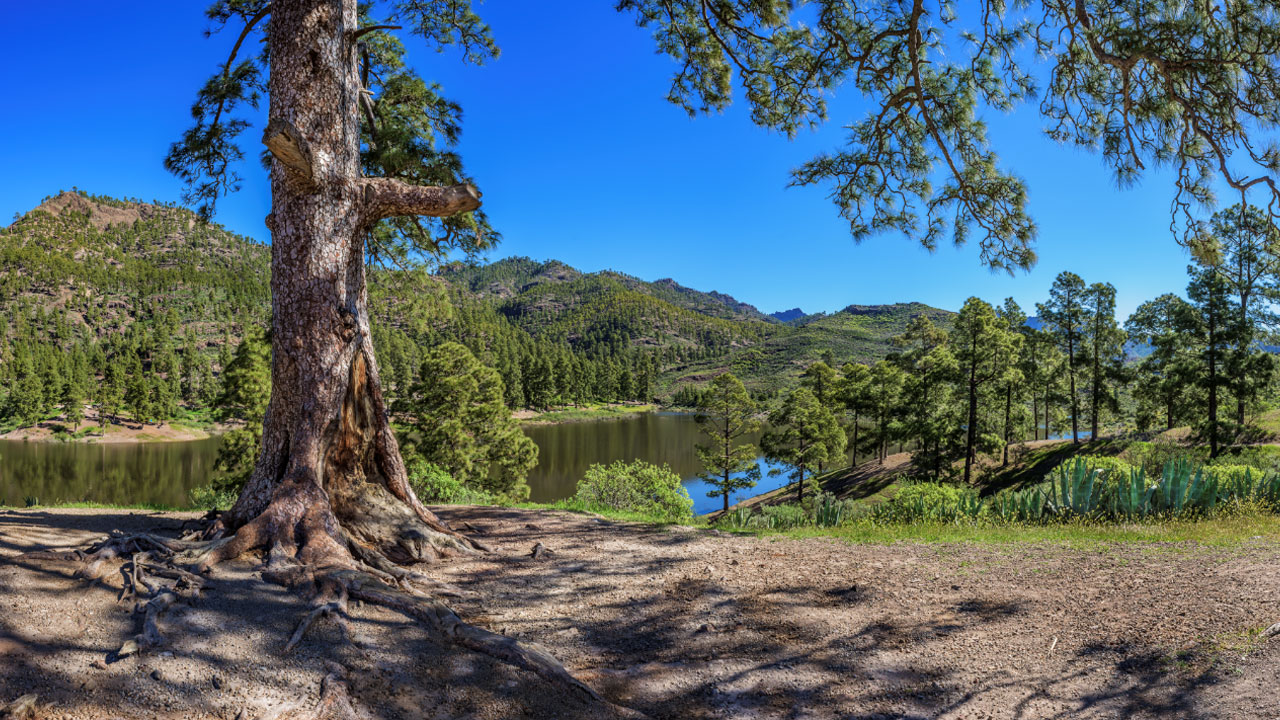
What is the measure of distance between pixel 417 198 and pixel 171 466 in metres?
54.3

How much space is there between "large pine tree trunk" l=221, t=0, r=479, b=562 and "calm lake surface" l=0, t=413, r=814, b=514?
91.1ft

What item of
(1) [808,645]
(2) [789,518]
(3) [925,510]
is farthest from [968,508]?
(1) [808,645]

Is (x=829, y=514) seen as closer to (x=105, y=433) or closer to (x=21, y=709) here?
(x=21, y=709)

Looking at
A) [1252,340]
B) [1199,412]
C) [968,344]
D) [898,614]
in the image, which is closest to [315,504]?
[898,614]

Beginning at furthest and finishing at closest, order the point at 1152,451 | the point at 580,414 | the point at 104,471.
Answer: the point at 580,414, the point at 104,471, the point at 1152,451

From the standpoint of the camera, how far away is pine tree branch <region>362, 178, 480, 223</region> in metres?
5.38

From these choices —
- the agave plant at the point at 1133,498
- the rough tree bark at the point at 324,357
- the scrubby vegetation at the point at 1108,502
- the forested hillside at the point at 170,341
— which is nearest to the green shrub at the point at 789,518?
the scrubby vegetation at the point at 1108,502

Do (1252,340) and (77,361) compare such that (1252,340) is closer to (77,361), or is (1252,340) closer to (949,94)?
(949,94)

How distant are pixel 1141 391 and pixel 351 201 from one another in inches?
1256

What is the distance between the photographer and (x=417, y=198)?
17.9 feet

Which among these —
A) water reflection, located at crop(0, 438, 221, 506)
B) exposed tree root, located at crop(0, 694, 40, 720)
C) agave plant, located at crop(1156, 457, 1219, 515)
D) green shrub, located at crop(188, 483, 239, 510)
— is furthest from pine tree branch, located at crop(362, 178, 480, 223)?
water reflection, located at crop(0, 438, 221, 506)

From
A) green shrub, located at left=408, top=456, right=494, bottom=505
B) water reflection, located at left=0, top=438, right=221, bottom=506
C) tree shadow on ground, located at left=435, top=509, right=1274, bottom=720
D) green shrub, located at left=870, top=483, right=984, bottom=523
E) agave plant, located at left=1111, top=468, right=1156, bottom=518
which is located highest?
agave plant, located at left=1111, top=468, right=1156, bottom=518

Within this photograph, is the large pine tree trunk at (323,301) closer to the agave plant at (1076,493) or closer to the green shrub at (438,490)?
the green shrub at (438,490)

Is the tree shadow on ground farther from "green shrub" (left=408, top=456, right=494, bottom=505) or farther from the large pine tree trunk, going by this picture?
"green shrub" (left=408, top=456, right=494, bottom=505)
